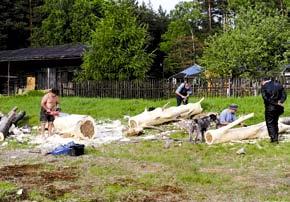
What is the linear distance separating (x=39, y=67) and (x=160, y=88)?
1677 centimetres

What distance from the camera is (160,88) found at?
31516mm

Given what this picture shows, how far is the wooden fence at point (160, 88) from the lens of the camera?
29672 mm

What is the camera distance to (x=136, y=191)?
877cm

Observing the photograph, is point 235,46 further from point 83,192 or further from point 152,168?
point 83,192

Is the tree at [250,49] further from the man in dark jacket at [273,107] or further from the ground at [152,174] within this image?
the ground at [152,174]

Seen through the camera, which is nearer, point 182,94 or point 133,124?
point 133,124

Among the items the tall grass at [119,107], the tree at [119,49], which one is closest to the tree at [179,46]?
the tree at [119,49]

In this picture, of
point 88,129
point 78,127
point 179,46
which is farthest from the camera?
point 179,46

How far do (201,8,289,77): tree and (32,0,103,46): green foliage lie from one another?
2410cm

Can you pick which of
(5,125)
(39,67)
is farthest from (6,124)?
(39,67)

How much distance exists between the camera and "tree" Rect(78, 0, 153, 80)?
31469mm

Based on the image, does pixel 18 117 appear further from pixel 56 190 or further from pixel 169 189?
pixel 169 189

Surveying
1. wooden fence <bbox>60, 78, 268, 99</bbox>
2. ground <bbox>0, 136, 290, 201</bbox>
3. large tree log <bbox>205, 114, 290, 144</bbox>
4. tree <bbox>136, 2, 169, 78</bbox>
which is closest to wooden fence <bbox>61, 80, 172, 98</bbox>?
wooden fence <bbox>60, 78, 268, 99</bbox>

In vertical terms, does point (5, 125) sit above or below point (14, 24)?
below
